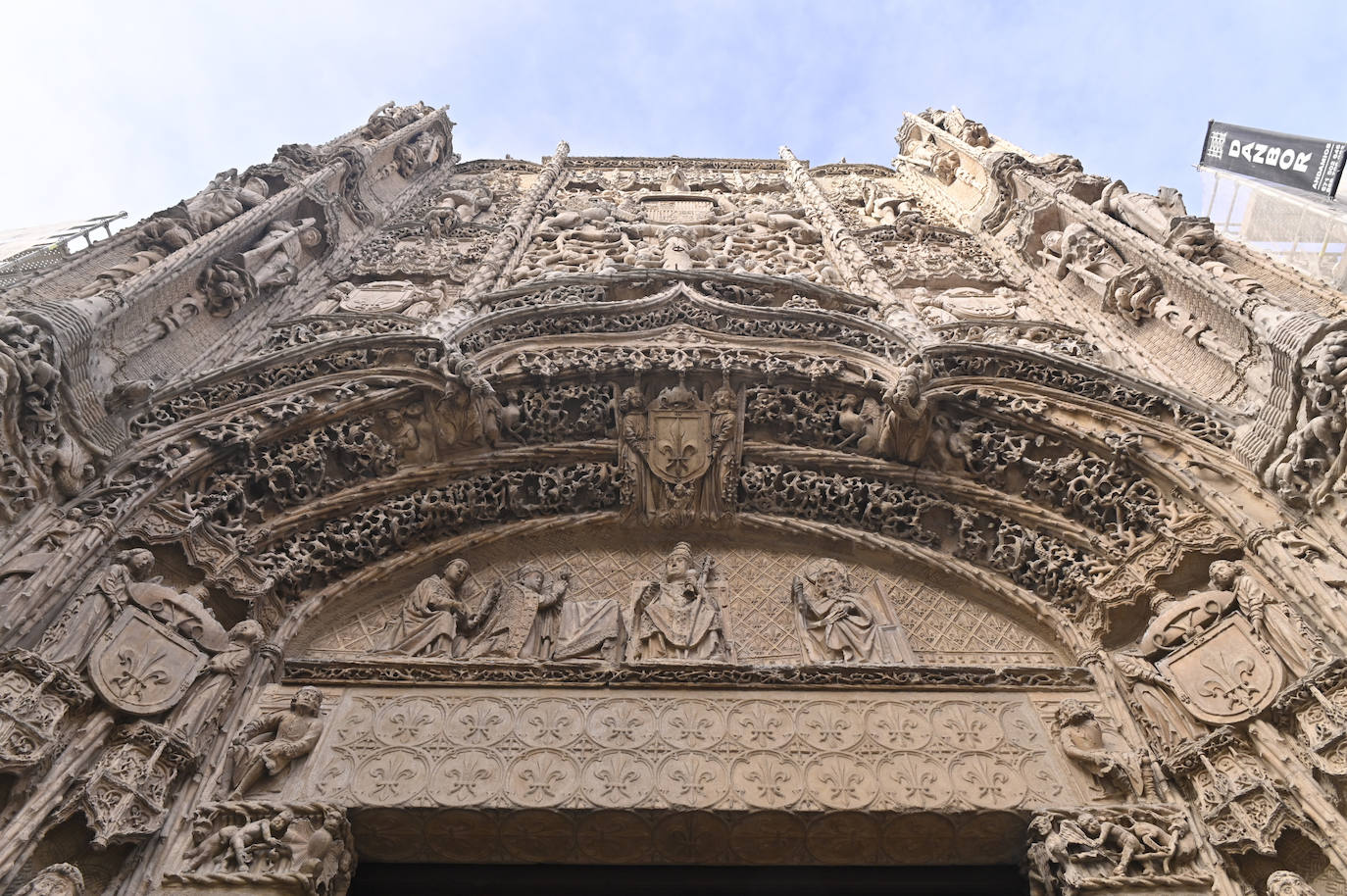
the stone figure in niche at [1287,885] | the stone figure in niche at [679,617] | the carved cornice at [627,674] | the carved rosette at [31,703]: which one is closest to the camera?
the carved rosette at [31,703]

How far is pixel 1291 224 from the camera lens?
827cm

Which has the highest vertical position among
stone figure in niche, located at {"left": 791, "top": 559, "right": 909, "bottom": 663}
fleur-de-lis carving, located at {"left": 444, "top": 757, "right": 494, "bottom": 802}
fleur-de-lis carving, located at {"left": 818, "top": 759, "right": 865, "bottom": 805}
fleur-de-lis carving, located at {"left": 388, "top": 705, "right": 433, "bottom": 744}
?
stone figure in niche, located at {"left": 791, "top": 559, "right": 909, "bottom": 663}

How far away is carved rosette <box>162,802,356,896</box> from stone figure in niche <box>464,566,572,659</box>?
51.1 inches

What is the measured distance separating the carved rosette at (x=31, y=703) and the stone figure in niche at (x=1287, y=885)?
5088mm

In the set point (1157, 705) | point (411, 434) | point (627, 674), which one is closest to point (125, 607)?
point (411, 434)

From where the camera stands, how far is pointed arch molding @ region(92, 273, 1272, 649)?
4.96 metres

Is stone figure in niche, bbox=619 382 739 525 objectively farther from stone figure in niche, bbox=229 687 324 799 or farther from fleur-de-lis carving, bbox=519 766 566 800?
stone figure in niche, bbox=229 687 324 799

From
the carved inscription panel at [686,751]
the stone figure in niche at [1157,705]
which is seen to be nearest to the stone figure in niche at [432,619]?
the carved inscription panel at [686,751]

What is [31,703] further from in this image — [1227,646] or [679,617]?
[1227,646]

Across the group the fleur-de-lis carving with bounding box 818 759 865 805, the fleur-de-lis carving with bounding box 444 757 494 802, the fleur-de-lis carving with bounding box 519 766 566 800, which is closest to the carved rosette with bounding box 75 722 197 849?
the fleur-de-lis carving with bounding box 444 757 494 802

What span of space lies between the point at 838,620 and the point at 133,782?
380cm

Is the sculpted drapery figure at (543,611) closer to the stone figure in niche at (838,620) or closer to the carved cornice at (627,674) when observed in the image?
the carved cornice at (627,674)

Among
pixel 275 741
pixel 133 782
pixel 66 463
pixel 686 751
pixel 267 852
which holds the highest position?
pixel 66 463

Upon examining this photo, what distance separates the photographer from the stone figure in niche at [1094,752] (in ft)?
14.0
